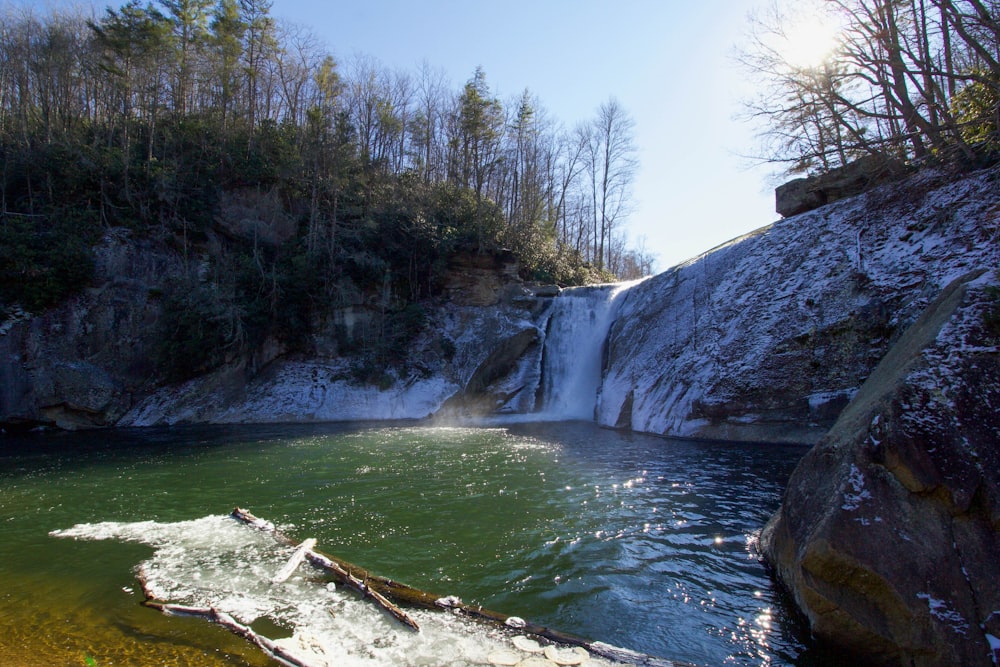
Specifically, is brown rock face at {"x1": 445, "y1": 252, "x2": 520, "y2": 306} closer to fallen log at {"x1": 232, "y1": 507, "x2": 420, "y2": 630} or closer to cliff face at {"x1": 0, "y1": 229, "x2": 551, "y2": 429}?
cliff face at {"x1": 0, "y1": 229, "x2": 551, "y2": 429}

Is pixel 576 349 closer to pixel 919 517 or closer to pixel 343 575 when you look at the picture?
pixel 343 575

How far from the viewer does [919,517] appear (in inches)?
137

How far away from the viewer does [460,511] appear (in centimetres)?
679

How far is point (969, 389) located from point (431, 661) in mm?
4080

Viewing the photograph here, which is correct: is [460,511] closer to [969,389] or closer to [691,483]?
[691,483]

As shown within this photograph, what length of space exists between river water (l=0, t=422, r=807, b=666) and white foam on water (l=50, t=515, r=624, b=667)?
0.21m

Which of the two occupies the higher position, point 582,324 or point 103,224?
point 103,224

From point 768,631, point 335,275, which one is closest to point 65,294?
point 335,275

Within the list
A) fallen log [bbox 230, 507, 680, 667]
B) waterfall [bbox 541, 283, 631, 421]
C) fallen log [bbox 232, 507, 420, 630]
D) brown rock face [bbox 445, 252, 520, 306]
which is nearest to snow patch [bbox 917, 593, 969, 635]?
fallen log [bbox 230, 507, 680, 667]

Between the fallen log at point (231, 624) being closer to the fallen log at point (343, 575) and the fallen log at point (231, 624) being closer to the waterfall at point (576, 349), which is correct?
the fallen log at point (343, 575)

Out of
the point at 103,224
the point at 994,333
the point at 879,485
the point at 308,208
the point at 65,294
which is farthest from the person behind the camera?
the point at 308,208

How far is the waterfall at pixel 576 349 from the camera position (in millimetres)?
18047

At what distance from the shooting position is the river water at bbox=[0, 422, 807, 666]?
12.4 feet

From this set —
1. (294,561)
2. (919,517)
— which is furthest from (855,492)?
(294,561)
